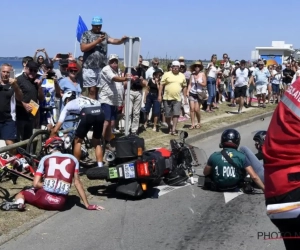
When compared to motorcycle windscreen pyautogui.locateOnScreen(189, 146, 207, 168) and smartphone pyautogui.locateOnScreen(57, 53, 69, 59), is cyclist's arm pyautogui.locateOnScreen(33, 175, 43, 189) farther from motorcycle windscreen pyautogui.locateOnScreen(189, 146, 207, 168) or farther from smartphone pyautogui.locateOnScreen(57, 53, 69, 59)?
smartphone pyautogui.locateOnScreen(57, 53, 69, 59)

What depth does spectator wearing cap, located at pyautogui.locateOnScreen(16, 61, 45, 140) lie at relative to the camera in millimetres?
9435

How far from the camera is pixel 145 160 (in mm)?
8086

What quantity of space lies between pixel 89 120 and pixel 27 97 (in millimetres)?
1246

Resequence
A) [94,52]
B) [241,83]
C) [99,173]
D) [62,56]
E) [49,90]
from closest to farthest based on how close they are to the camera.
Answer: [99,173], [94,52], [49,90], [62,56], [241,83]

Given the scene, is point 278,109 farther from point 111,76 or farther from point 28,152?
point 111,76

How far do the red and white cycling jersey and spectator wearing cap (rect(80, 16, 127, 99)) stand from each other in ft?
10.0

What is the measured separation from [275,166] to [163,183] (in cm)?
613

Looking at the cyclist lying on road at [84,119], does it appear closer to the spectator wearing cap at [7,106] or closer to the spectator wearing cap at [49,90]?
the spectator wearing cap at [7,106]

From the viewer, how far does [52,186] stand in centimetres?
732

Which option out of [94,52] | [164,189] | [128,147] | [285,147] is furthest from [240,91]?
[285,147]

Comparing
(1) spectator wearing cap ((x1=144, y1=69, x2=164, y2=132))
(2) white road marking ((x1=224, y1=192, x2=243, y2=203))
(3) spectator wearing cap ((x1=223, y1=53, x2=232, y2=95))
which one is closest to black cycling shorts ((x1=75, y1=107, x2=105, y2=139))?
(2) white road marking ((x1=224, y1=192, x2=243, y2=203))

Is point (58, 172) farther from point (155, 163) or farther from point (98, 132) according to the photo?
point (98, 132)

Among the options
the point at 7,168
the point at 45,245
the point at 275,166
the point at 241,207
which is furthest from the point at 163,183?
the point at 275,166

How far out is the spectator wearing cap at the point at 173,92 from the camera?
46.2 feet
